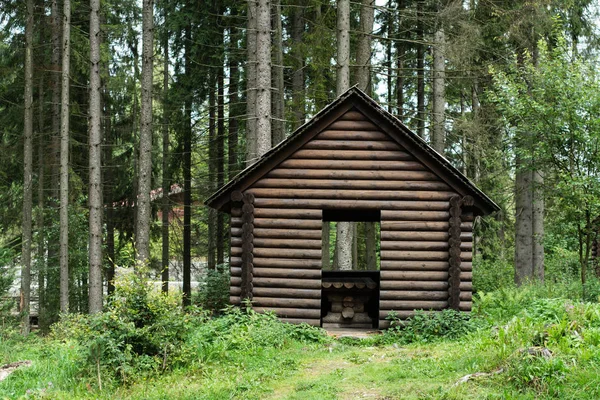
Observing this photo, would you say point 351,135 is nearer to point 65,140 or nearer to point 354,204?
point 354,204

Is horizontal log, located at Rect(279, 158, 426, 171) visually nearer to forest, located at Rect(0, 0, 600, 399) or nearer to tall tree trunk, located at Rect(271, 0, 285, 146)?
forest, located at Rect(0, 0, 600, 399)

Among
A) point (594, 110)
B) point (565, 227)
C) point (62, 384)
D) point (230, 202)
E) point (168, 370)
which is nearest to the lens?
point (62, 384)

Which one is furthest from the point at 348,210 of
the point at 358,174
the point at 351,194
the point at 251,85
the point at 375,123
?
the point at 251,85

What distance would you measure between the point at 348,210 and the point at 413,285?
6.22 feet

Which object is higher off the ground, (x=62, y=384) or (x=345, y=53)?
(x=345, y=53)

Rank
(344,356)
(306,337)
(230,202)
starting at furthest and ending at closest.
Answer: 1. (230,202)
2. (306,337)
3. (344,356)

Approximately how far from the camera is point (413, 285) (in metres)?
12.7

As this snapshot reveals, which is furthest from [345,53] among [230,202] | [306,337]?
[306,337]

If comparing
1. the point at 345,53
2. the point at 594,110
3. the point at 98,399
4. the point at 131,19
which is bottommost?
the point at 98,399

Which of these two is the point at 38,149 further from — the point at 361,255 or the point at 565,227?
the point at 565,227

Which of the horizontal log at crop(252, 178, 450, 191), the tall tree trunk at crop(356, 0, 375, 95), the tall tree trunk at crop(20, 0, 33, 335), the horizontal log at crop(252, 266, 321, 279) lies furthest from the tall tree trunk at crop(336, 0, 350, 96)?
the tall tree trunk at crop(20, 0, 33, 335)

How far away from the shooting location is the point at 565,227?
16422 mm

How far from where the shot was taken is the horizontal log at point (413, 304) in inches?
499

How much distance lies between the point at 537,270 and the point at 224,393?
1612 cm
